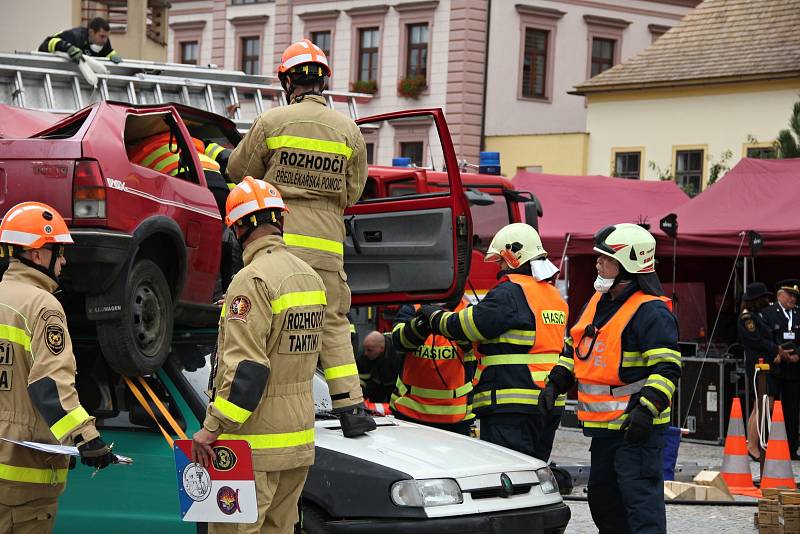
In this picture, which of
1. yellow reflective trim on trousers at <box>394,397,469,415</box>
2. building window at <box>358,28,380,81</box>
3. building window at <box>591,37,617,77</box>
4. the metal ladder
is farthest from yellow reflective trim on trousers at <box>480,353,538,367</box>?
building window at <box>358,28,380,81</box>

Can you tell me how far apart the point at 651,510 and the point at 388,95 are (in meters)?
36.7

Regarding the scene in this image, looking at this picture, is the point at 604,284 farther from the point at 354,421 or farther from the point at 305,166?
the point at 305,166

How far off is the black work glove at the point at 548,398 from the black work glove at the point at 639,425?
76 centimetres

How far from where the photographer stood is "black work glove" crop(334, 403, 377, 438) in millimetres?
7195

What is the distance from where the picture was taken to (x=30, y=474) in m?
6.15

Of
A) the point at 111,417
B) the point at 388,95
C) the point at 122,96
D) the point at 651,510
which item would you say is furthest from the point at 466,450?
the point at 388,95

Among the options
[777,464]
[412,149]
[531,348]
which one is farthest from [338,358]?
[412,149]

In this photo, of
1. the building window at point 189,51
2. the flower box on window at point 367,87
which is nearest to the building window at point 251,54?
the building window at point 189,51

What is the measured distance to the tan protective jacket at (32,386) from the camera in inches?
235

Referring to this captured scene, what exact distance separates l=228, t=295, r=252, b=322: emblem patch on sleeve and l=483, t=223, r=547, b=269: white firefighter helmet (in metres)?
3.48

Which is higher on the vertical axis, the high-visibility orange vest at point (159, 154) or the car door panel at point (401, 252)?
the high-visibility orange vest at point (159, 154)

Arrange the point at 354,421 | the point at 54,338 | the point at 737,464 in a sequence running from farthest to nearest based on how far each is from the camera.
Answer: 1. the point at 737,464
2. the point at 354,421
3. the point at 54,338

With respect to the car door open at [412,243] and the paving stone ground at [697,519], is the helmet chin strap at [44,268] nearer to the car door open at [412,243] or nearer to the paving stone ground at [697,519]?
the car door open at [412,243]

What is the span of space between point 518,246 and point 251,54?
39.0 m
